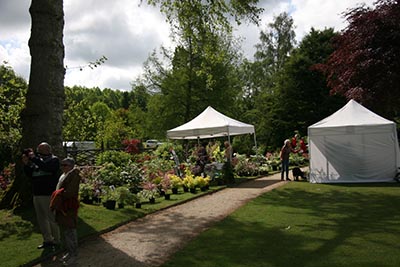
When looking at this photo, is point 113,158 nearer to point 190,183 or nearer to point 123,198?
point 190,183

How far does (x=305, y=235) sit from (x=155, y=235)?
9.44ft

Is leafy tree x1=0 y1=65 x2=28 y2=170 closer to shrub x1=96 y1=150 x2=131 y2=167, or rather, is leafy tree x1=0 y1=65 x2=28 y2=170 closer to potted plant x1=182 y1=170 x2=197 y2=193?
shrub x1=96 y1=150 x2=131 y2=167

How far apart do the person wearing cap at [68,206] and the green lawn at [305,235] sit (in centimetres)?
156

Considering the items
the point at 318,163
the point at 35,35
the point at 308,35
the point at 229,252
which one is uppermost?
the point at 308,35

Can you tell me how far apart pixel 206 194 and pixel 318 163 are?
539 centimetres

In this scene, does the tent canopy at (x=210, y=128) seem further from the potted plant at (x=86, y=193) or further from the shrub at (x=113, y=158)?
the potted plant at (x=86, y=193)

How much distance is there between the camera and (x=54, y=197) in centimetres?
601

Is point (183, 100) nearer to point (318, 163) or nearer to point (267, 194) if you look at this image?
point (318, 163)

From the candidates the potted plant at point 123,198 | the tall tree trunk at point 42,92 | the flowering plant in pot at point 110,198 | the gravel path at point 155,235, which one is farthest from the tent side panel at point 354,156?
the tall tree trunk at point 42,92

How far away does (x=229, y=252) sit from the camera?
251 inches

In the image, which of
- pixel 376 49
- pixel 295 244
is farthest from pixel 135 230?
pixel 376 49

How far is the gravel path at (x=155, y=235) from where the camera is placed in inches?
247

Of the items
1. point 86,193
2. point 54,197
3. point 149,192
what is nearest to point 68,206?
point 54,197

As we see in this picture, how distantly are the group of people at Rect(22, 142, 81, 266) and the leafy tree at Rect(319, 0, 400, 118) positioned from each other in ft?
49.8
